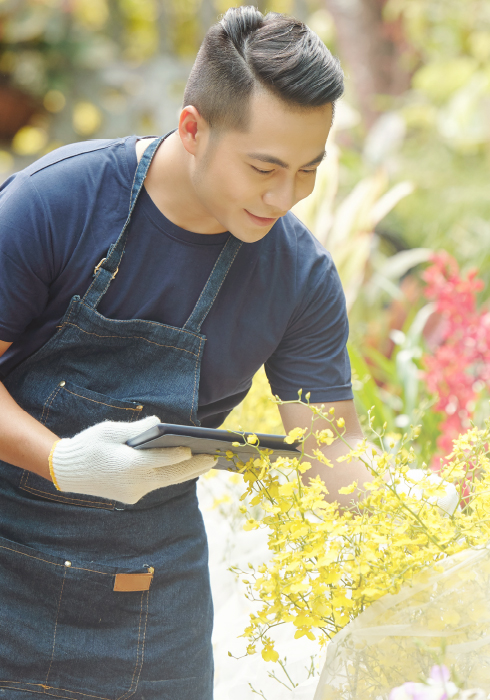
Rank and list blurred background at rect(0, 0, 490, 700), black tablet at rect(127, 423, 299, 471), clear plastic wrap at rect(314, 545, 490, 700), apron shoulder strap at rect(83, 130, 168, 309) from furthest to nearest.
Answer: blurred background at rect(0, 0, 490, 700) < apron shoulder strap at rect(83, 130, 168, 309) < black tablet at rect(127, 423, 299, 471) < clear plastic wrap at rect(314, 545, 490, 700)

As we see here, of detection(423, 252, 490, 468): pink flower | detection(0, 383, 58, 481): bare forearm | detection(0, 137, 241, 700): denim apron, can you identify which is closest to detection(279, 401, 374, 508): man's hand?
detection(0, 137, 241, 700): denim apron

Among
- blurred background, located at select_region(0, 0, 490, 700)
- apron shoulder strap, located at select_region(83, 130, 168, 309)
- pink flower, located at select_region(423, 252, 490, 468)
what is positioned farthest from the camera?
blurred background, located at select_region(0, 0, 490, 700)

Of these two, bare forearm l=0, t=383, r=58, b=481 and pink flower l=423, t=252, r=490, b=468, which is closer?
bare forearm l=0, t=383, r=58, b=481

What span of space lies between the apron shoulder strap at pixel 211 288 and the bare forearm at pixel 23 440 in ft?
0.96

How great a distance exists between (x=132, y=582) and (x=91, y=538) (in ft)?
0.34

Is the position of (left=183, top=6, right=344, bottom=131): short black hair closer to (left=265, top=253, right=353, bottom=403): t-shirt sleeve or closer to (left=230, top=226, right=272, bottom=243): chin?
(left=230, top=226, right=272, bottom=243): chin

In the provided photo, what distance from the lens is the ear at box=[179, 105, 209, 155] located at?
107 centimetres

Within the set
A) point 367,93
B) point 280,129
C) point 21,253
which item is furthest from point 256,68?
point 367,93

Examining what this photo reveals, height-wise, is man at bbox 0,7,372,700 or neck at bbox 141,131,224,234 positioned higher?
neck at bbox 141,131,224,234

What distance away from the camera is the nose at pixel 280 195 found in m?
1.03

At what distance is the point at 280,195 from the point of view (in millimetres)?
1025

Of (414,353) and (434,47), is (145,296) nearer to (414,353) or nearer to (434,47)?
(414,353)

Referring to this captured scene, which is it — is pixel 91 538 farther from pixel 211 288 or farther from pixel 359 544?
pixel 359 544

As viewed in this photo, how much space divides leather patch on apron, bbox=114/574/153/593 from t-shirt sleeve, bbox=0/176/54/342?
17.7 inches
